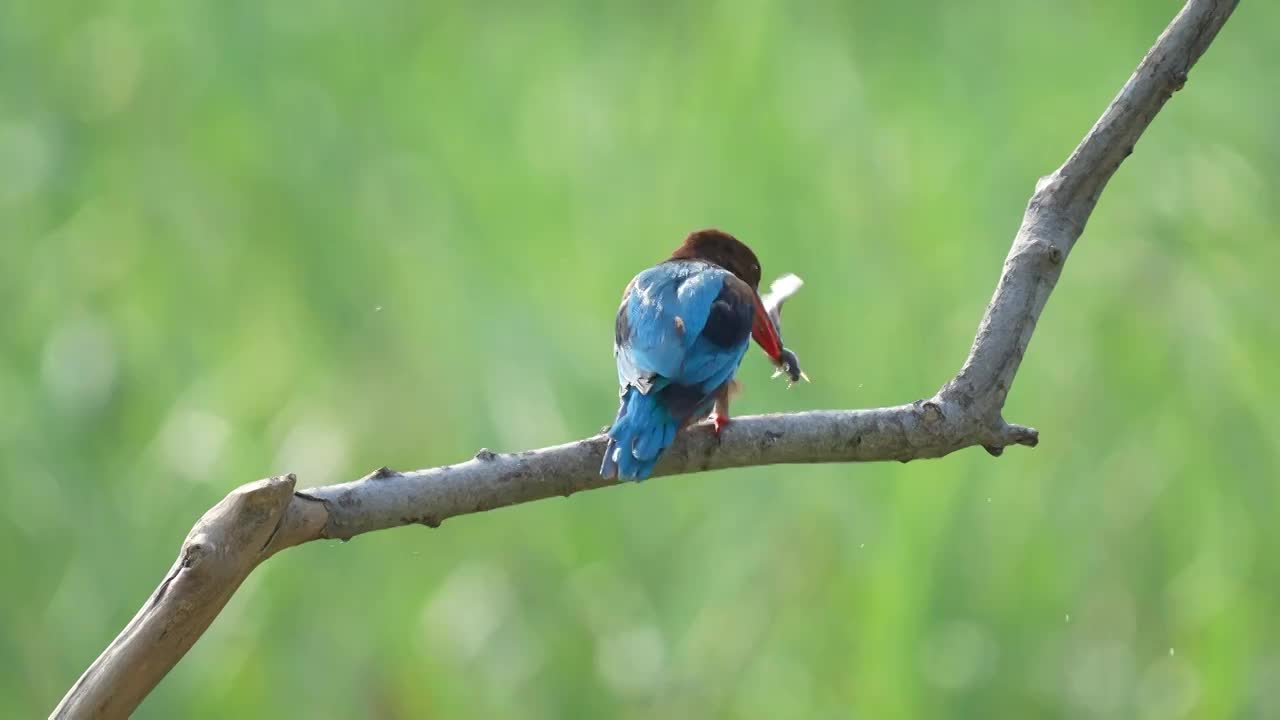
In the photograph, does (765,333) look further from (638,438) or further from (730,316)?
(638,438)

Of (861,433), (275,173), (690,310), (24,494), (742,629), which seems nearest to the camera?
(861,433)

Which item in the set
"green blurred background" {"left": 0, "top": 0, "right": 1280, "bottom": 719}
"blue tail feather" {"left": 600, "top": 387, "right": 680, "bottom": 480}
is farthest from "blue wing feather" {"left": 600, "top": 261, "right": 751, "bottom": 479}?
"green blurred background" {"left": 0, "top": 0, "right": 1280, "bottom": 719}

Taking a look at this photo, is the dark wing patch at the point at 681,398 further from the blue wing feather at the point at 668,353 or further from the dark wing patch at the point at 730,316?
the dark wing patch at the point at 730,316

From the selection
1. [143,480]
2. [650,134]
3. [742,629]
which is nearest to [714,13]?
[650,134]

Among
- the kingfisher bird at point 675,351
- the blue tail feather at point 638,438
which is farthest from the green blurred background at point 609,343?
the blue tail feather at point 638,438

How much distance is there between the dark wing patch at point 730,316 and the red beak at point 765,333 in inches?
1.8

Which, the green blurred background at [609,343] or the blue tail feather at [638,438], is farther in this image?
the green blurred background at [609,343]

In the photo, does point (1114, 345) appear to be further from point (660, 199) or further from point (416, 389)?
point (416, 389)

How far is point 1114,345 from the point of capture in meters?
4.52

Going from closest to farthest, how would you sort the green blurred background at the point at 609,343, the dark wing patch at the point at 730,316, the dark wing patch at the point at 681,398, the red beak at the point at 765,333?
1. the dark wing patch at the point at 681,398
2. the dark wing patch at the point at 730,316
3. the red beak at the point at 765,333
4. the green blurred background at the point at 609,343

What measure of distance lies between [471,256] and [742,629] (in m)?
1.56

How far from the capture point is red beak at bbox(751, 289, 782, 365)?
9.09 ft

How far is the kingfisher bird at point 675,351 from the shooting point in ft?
7.25

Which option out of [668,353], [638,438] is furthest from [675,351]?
[638,438]
